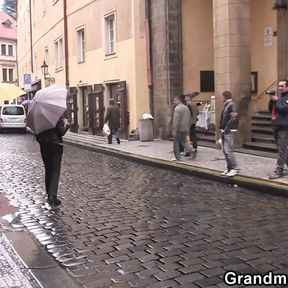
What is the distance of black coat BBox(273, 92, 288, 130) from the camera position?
9.27 meters

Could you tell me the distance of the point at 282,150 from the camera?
9438mm

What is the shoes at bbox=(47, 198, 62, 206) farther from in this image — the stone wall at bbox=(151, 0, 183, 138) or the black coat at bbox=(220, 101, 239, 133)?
the stone wall at bbox=(151, 0, 183, 138)

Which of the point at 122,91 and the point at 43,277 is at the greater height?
the point at 122,91

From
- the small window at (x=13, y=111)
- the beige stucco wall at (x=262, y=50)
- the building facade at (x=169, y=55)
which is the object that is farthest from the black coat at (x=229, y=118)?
the small window at (x=13, y=111)

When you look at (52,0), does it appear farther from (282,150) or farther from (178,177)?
(282,150)

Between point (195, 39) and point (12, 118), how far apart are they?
543 inches

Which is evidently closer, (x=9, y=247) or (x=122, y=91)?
(x=9, y=247)

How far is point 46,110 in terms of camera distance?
7832 mm

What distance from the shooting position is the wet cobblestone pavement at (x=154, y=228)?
488cm

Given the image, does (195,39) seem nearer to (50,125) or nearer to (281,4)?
(281,4)

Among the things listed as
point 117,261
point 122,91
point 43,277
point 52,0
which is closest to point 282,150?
point 117,261

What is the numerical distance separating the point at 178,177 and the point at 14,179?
11.0 feet

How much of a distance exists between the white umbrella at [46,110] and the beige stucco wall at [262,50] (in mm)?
11156

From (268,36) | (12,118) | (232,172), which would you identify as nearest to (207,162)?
(232,172)
